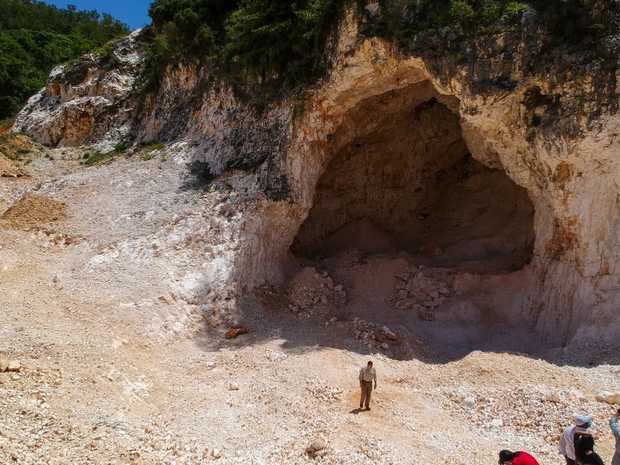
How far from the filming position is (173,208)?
15.5 meters

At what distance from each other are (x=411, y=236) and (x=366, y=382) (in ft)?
32.6

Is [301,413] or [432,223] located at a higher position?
[432,223]

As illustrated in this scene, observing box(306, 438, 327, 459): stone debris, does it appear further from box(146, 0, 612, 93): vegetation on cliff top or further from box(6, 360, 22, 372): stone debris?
box(146, 0, 612, 93): vegetation on cliff top

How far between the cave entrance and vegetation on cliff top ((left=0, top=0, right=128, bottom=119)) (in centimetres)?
2373

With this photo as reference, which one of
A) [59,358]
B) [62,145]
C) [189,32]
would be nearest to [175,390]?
[59,358]

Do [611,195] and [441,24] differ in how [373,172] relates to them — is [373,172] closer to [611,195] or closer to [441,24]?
[441,24]

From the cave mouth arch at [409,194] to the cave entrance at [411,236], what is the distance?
0.04 m

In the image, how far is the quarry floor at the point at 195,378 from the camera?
804 centimetres

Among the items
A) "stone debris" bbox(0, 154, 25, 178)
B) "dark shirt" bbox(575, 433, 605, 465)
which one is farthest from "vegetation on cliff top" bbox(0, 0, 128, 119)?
"dark shirt" bbox(575, 433, 605, 465)

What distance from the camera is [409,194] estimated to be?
19.0 m

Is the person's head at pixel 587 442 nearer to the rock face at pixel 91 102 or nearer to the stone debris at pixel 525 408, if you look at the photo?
the stone debris at pixel 525 408

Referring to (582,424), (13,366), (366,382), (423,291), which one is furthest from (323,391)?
(423,291)

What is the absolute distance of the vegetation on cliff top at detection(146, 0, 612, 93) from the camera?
1187 centimetres

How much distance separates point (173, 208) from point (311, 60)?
5.98 m
